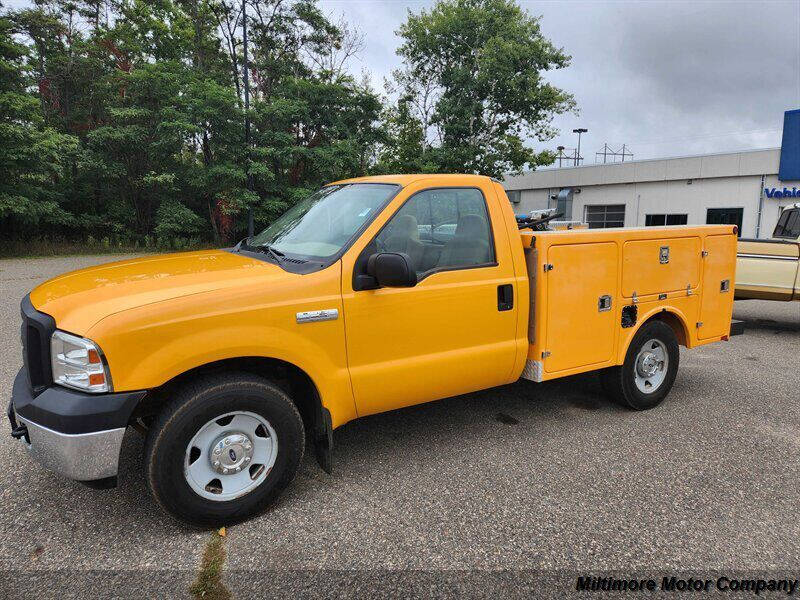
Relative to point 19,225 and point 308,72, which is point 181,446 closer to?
point 19,225

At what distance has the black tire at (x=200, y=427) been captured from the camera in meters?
2.69

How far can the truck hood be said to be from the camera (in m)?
2.63

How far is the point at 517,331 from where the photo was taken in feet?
12.6

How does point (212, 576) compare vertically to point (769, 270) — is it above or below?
below

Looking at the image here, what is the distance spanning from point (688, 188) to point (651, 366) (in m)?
26.7

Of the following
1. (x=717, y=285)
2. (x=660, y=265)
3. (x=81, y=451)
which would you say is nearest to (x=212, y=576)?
(x=81, y=451)

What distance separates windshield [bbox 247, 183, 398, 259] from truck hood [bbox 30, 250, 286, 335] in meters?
0.30

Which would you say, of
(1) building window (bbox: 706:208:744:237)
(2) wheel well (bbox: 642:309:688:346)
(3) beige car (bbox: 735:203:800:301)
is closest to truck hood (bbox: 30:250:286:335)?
(2) wheel well (bbox: 642:309:688:346)

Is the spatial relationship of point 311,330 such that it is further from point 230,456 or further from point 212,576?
point 212,576

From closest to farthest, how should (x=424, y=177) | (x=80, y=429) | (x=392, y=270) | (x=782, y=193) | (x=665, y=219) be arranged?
(x=80, y=429), (x=392, y=270), (x=424, y=177), (x=782, y=193), (x=665, y=219)

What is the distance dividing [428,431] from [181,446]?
2085 millimetres

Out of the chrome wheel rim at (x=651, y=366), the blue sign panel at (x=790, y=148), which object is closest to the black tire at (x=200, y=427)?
the chrome wheel rim at (x=651, y=366)

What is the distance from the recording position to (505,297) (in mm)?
3744

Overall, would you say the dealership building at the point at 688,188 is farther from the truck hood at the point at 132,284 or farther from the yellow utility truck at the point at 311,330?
the truck hood at the point at 132,284
